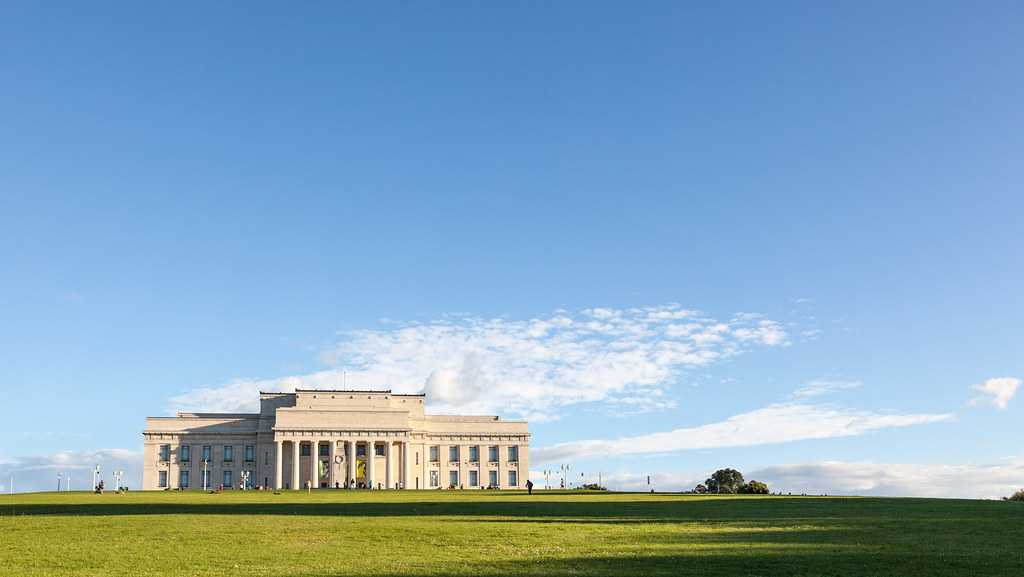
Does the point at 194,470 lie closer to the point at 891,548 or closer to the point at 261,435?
the point at 261,435

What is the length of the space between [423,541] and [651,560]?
858 centimetres

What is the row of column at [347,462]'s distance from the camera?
145 meters

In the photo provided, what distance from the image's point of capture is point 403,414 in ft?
493

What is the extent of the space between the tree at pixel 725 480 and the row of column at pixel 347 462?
50838 mm

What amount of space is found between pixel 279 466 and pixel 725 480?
222ft

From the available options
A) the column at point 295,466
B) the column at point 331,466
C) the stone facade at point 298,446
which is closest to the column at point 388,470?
the stone facade at point 298,446

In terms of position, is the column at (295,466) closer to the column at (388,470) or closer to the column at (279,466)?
the column at (279,466)

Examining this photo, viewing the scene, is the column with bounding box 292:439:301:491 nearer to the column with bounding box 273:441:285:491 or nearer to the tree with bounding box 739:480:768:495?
the column with bounding box 273:441:285:491

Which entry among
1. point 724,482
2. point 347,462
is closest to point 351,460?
point 347,462

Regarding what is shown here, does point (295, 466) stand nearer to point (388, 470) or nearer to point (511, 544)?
point (388, 470)

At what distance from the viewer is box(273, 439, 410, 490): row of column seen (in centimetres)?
14525

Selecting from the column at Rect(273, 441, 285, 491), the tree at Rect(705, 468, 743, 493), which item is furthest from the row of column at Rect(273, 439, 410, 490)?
the tree at Rect(705, 468, 743, 493)

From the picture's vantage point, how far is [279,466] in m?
145

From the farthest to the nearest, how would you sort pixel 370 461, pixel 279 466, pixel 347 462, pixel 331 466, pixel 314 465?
1. pixel 370 461
2. pixel 347 462
3. pixel 331 466
4. pixel 314 465
5. pixel 279 466
